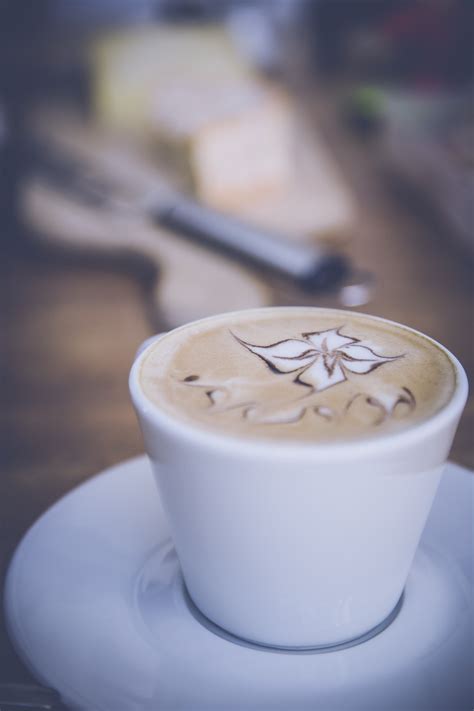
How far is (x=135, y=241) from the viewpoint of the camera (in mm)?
885

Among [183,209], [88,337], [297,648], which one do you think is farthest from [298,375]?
[183,209]

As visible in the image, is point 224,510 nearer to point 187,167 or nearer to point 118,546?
point 118,546

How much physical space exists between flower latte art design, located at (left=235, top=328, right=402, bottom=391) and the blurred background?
0.19 meters

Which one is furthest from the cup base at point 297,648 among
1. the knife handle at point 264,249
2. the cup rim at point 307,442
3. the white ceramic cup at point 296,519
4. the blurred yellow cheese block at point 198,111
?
the blurred yellow cheese block at point 198,111

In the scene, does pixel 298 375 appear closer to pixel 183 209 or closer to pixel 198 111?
pixel 183 209

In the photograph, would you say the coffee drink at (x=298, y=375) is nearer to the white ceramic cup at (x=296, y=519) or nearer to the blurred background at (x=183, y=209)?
the white ceramic cup at (x=296, y=519)

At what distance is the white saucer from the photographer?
32cm

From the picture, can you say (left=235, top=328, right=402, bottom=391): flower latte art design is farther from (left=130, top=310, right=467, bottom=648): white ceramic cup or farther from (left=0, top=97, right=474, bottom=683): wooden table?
(left=0, top=97, right=474, bottom=683): wooden table

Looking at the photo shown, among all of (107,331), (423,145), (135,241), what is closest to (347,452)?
(107,331)

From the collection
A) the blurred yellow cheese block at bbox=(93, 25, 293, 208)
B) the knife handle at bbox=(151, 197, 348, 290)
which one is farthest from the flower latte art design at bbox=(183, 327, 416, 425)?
the blurred yellow cheese block at bbox=(93, 25, 293, 208)

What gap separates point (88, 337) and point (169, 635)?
1.51 ft

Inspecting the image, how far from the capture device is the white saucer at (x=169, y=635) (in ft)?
1.06

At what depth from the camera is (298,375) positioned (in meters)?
0.38

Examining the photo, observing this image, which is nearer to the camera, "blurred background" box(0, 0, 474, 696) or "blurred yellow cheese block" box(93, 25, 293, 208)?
"blurred background" box(0, 0, 474, 696)
